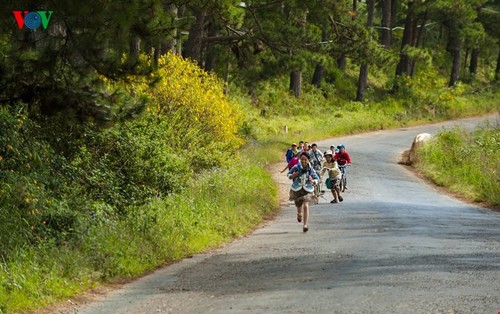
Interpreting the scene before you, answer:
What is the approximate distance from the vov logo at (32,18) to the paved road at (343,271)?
397 centimetres

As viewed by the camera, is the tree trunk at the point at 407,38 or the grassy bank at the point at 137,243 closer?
the grassy bank at the point at 137,243

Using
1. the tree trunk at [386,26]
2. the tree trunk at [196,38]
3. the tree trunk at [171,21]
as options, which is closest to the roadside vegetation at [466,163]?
the tree trunk at [196,38]

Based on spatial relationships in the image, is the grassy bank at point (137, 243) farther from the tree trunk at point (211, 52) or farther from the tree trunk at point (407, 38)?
the tree trunk at point (407, 38)

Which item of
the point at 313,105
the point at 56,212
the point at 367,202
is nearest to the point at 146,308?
the point at 56,212

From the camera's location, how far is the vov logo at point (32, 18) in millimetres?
13172

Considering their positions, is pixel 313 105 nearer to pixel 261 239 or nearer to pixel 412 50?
pixel 412 50

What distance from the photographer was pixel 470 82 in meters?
75.5

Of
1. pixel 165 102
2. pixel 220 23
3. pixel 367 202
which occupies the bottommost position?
pixel 367 202

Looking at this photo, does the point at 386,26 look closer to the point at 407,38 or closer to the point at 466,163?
the point at 407,38

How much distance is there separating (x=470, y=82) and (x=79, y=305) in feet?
222

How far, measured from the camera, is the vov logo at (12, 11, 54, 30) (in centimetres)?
1317

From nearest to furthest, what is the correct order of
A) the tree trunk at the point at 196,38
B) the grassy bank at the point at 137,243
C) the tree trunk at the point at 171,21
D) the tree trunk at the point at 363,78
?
the grassy bank at the point at 137,243, the tree trunk at the point at 171,21, the tree trunk at the point at 196,38, the tree trunk at the point at 363,78

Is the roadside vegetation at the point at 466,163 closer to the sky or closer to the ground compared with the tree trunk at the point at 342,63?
closer to the ground

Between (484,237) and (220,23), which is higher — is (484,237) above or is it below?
below
